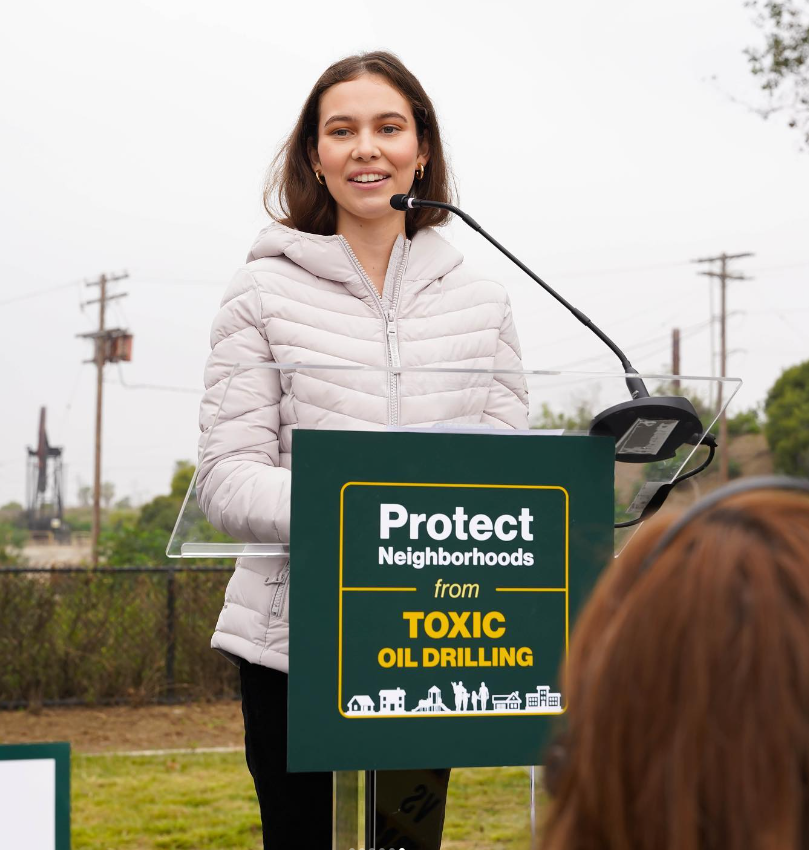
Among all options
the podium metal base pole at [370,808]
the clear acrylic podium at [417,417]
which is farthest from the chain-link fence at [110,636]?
the podium metal base pole at [370,808]

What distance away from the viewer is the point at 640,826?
0.76 metres

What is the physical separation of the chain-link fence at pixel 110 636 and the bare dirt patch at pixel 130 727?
6.1 inches

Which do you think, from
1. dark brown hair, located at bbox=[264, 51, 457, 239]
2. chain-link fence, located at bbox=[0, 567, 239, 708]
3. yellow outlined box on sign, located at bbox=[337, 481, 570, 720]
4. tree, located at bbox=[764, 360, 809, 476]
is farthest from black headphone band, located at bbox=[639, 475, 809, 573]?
tree, located at bbox=[764, 360, 809, 476]

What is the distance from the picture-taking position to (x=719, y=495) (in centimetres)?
84

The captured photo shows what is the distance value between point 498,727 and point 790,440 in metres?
33.3

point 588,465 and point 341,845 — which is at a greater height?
point 588,465

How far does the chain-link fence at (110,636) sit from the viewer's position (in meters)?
9.27

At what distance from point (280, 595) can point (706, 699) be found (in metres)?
1.48

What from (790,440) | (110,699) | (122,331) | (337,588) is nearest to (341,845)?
(337,588)

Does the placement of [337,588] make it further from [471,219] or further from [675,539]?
[675,539]

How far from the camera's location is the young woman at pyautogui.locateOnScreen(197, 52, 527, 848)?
6.78 ft

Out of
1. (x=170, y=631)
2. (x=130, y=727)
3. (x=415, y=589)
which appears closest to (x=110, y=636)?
(x=170, y=631)

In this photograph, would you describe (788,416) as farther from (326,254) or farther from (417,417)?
(417,417)

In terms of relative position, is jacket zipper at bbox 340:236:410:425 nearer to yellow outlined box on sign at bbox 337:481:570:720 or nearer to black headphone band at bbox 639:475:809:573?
yellow outlined box on sign at bbox 337:481:570:720
